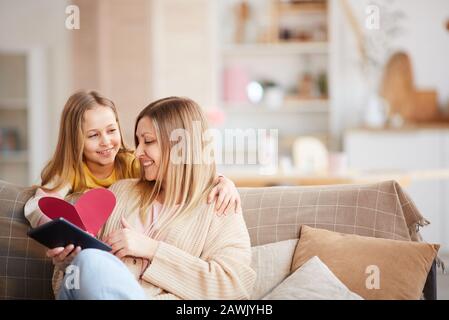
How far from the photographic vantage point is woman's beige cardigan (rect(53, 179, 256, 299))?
169 centimetres

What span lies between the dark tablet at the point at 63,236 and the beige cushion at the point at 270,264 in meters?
0.43

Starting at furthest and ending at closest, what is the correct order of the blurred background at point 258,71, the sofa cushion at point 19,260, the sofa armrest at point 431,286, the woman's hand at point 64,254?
1. the blurred background at point 258,71
2. the sofa cushion at point 19,260
3. the sofa armrest at point 431,286
4. the woman's hand at point 64,254

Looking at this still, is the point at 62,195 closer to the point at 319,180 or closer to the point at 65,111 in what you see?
the point at 65,111

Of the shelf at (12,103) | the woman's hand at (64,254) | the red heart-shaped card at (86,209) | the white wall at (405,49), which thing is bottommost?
the woman's hand at (64,254)

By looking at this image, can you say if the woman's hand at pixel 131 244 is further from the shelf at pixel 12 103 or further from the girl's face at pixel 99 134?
the shelf at pixel 12 103

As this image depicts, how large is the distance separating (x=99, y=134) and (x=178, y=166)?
0.96 feet

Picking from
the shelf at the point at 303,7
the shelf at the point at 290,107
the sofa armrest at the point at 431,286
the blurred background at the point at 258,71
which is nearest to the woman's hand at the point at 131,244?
the sofa armrest at the point at 431,286

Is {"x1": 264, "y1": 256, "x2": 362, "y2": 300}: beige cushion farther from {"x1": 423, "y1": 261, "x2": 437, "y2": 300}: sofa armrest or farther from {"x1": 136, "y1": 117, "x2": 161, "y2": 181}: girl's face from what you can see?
{"x1": 136, "y1": 117, "x2": 161, "y2": 181}: girl's face

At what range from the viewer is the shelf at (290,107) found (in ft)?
16.5

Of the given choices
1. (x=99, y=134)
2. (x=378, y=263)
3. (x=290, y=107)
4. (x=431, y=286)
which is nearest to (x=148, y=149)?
(x=99, y=134)

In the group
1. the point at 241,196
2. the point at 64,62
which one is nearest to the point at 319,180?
the point at 241,196
